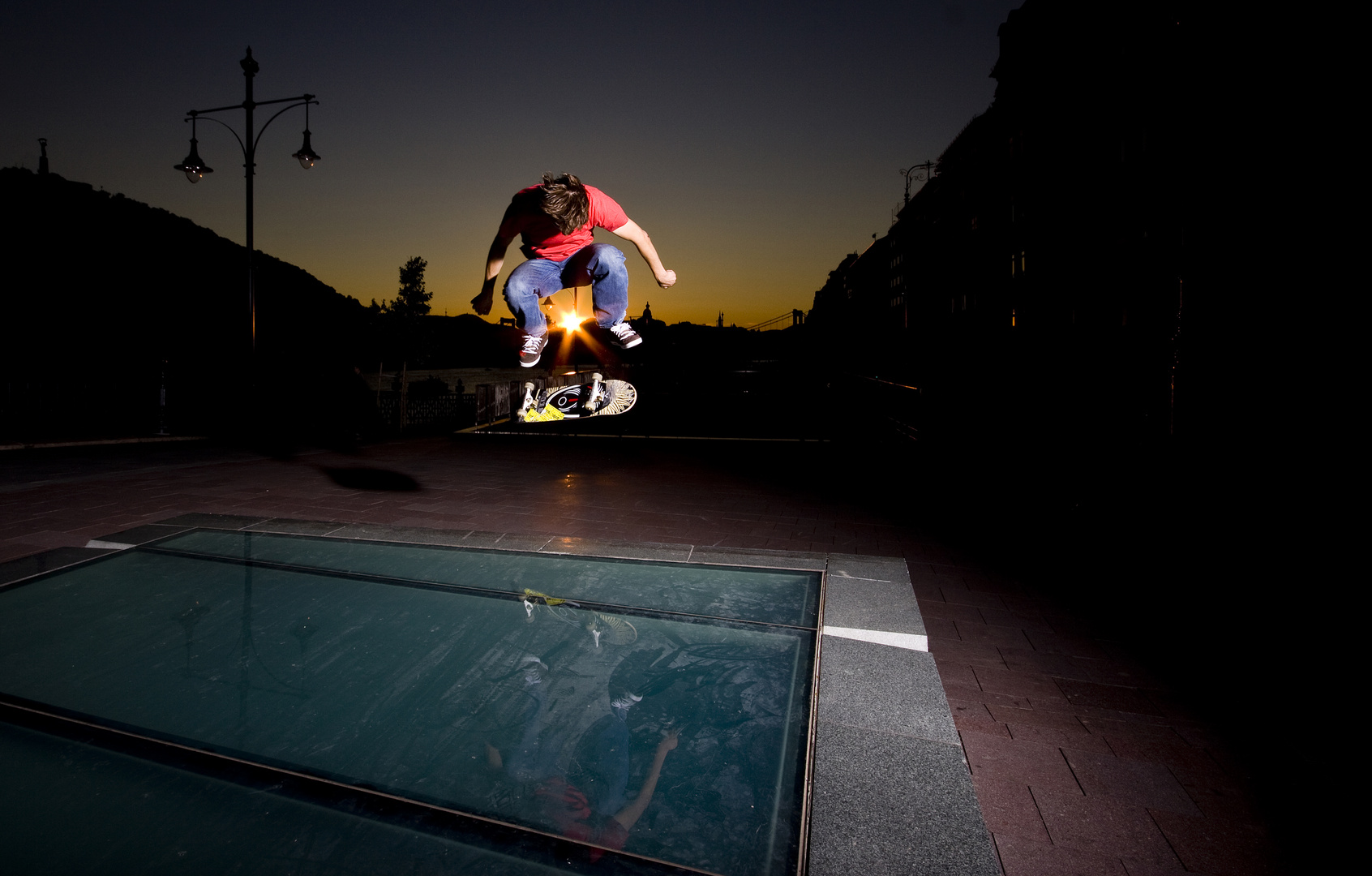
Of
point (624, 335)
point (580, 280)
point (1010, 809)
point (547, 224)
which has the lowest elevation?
point (1010, 809)

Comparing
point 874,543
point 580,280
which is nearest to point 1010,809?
point 580,280

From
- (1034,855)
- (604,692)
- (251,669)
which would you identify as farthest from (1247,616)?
(251,669)

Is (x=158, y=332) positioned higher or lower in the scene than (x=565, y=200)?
higher

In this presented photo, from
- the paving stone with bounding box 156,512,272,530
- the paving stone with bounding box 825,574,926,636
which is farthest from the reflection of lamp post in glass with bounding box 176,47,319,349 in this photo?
the paving stone with bounding box 825,574,926,636

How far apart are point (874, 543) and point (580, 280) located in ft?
11.5

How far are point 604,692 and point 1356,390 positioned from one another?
682 cm

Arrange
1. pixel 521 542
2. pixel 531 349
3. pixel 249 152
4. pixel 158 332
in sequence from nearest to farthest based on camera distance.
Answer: pixel 531 349 < pixel 521 542 < pixel 249 152 < pixel 158 332

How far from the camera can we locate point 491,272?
3471 mm

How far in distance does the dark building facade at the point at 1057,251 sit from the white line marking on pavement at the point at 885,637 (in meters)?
4.00

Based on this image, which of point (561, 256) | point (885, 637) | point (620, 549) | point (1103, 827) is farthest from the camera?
point (620, 549)

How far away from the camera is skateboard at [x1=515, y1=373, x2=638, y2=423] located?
4574mm

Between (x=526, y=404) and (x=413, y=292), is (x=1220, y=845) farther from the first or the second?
(x=413, y=292)

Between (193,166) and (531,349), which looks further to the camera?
(193,166)

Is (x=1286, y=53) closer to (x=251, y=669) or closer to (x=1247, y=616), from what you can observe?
(x=1247, y=616)
